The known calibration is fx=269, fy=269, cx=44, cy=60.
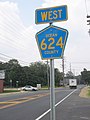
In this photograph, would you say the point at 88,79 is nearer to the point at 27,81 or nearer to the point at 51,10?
the point at 27,81

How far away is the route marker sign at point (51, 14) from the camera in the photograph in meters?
5.63

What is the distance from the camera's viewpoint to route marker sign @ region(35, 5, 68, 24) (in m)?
5.63

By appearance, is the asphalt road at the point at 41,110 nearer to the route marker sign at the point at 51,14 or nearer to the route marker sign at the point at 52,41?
the route marker sign at the point at 52,41

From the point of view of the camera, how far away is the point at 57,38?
5586mm

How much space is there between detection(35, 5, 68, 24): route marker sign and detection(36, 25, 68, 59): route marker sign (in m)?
0.17

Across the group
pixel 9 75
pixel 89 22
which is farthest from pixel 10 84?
pixel 89 22

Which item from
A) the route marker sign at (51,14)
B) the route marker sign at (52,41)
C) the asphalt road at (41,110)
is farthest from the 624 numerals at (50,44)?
the asphalt road at (41,110)

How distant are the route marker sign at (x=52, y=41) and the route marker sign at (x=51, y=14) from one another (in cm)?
17

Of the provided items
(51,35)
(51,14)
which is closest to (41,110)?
(51,35)

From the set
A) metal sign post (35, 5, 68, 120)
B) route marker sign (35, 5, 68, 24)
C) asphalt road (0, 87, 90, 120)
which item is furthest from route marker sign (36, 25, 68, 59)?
asphalt road (0, 87, 90, 120)

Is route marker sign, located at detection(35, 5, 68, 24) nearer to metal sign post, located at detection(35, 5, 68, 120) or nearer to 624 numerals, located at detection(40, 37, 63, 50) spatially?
metal sign post, located at detection(35, 5, 68, 120)

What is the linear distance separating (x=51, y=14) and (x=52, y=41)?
0.59 metres

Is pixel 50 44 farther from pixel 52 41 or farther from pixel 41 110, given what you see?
pixel 41 110

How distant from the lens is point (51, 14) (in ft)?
18.7
